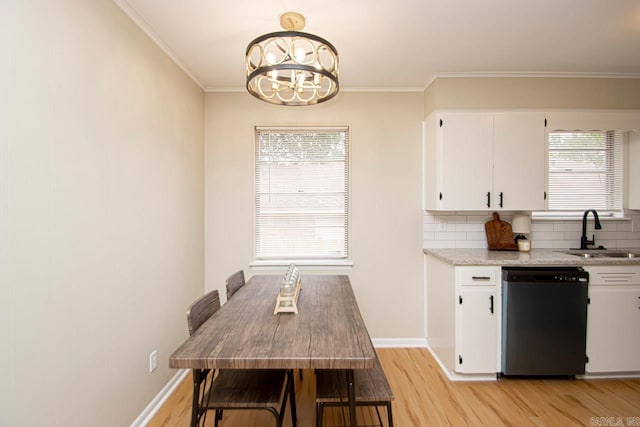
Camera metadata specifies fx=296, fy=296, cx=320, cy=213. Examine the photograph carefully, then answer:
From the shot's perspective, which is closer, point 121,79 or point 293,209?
point 121,79

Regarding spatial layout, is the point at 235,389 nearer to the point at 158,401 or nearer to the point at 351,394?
the point at 351,394

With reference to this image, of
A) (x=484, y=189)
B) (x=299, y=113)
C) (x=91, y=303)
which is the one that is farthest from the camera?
(x=299, y=113)

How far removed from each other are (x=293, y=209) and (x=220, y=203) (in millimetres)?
752

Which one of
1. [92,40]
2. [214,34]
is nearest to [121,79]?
[92,40]

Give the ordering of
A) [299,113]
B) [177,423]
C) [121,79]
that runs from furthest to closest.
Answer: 1. [299,113]
2. [177,423]
3. [121,79]

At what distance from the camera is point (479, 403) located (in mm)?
2158

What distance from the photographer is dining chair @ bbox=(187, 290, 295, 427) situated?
4.47 feet

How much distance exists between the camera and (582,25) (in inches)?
80.1

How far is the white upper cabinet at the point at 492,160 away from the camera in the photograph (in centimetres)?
270

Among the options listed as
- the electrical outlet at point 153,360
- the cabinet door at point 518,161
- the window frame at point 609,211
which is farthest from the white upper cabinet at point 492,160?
the electrical outlet at point 153,360

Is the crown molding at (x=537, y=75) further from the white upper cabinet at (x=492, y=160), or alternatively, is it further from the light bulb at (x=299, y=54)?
the light bulb at (x=299, y=54)

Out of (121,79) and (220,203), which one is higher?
(121,79)

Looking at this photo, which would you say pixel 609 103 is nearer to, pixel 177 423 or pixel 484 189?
pixel 484 189

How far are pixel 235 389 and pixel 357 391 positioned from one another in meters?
0.61
